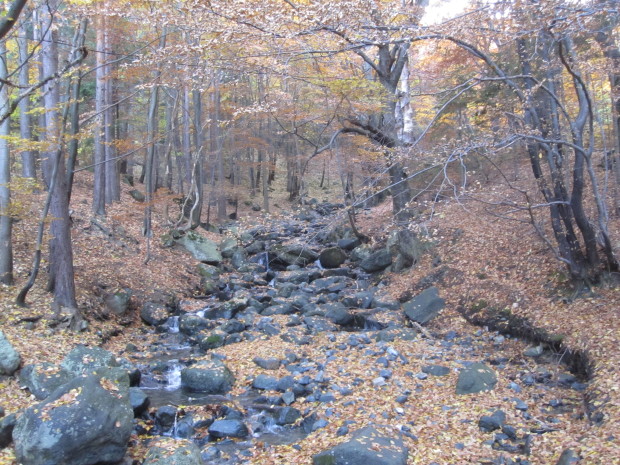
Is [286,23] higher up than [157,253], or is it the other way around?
[286,23]

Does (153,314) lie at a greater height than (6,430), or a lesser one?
lesser

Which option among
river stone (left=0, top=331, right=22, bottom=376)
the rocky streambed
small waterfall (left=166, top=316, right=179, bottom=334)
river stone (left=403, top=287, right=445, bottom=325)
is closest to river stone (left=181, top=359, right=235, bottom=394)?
the rocky streambed

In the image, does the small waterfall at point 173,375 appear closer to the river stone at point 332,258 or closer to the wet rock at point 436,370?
the wet rock at point 436,370

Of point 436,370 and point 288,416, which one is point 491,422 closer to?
point 436,370

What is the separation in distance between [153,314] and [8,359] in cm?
486

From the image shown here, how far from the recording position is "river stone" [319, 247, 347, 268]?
16.5 metres

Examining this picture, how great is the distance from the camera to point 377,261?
14.9 meters

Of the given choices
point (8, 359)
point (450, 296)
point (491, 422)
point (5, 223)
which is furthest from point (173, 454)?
point (450, 296)

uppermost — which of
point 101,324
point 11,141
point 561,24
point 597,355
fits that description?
point 561,24

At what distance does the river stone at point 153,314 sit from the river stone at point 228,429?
5496 mm

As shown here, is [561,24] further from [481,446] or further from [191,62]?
[191,62]

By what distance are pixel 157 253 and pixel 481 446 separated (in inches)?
481

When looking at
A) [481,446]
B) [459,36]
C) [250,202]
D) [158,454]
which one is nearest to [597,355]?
[481,446]

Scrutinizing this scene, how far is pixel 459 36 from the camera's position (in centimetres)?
791
